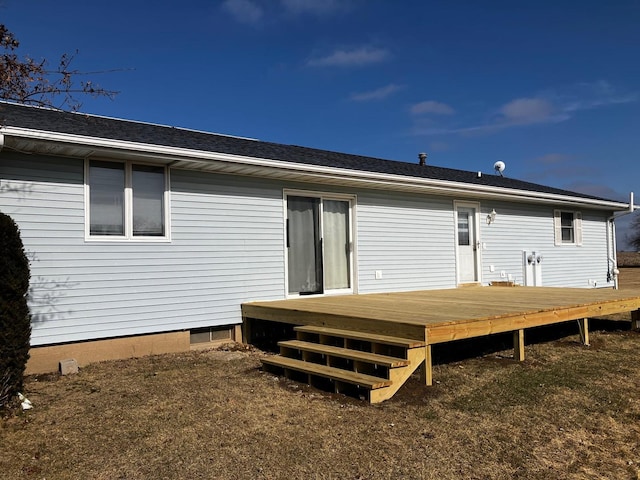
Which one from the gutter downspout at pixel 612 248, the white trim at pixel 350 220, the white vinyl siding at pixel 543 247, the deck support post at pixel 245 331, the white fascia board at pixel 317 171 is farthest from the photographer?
the gutter downspout at pixel 612 248

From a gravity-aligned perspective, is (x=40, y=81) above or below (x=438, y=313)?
above

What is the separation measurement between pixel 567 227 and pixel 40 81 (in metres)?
12.1

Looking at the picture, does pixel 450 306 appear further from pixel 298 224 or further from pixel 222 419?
pixel 222 419

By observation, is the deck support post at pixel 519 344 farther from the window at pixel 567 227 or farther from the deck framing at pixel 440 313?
the window at pixel 567 227

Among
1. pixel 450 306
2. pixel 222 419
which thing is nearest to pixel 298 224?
pixel 450 306

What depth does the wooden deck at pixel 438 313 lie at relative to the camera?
15.0 ft

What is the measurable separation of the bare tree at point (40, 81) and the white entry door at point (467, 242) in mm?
7514

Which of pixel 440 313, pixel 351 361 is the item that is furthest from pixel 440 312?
pixel 351 361

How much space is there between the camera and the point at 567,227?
12312 mm

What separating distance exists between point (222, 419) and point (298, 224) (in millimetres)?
4317

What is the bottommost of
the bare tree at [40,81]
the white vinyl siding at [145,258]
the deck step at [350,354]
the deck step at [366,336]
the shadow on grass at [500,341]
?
the shadow on grass at [500,341]

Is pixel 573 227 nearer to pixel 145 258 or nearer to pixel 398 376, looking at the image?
pixel 398 376

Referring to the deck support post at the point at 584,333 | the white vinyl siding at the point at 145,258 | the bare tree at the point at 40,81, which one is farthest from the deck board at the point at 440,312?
the bare tree at the point at 40,81

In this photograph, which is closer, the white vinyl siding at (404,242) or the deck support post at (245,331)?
the deck support post at (245,331)
